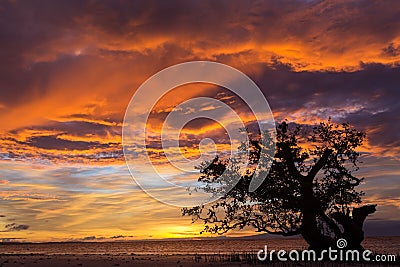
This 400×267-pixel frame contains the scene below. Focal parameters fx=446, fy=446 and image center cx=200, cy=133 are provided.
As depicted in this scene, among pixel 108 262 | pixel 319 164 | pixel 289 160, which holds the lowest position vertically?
pixel 108 262

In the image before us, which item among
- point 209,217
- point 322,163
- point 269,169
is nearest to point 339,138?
point 322,163

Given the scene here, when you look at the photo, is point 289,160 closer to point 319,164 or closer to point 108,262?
point 319,164

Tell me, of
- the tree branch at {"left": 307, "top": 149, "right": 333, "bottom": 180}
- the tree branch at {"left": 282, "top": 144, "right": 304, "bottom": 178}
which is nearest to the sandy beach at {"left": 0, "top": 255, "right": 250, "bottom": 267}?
the tree branch at {"left": 282, "top": 144, "right": 304, "bottom": 178}

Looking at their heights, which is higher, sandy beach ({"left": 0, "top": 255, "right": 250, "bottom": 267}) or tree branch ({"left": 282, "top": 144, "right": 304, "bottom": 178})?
tree branch ({"left": 282, "top": 144, "right": 304, "bottom": 178})

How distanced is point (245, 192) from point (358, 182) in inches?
342

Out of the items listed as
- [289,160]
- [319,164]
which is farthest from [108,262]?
[319,164]

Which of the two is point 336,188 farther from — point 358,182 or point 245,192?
point 245,192

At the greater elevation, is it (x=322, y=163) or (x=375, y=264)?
(x=322, y=163)

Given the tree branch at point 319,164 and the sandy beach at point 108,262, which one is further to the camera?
the sandy beach at point 108,262

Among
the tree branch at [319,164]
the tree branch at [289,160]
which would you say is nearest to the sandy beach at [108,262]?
the tree branch at [289,160]

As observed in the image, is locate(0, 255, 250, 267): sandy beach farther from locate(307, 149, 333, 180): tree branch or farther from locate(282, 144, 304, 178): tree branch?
locate(307, 149, 333, 180): tree branch

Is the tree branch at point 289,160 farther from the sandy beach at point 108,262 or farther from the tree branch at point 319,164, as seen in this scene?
the sandy beach at point 108,262

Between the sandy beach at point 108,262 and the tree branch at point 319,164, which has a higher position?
the tree branch at point 319,164

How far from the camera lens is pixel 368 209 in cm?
3506
